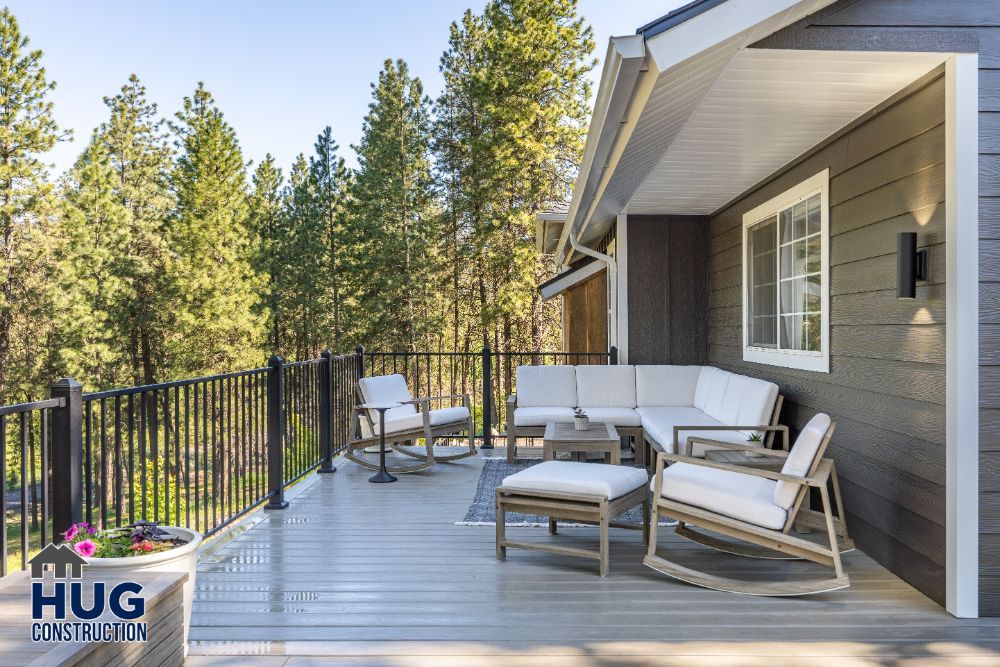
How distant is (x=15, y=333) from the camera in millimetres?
16266

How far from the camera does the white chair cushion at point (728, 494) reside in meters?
3.20

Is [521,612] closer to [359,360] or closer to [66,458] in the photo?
[66,458]

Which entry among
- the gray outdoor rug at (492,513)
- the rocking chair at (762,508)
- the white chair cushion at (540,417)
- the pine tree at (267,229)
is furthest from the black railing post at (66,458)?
the pine tree at (267,229)

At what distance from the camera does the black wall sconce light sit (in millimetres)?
3131

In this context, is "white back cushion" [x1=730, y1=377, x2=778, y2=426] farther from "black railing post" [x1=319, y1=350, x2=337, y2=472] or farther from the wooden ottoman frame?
"black railing post" [x1=319, y1=350, x2=337, y2=472]

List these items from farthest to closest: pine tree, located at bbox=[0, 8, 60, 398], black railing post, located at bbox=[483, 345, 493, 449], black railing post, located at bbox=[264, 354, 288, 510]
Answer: pine tree, located at bbox=[0, 8, 60, 398], black railing post, located at bbox=[483, 345, 493, 449], black railing post, located at bbox=[264, 354, 288, 510]

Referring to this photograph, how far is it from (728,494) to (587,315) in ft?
25.0

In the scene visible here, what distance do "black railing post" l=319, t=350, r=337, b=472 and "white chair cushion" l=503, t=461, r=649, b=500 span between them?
9.07ft

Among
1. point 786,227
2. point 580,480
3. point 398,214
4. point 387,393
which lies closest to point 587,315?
point 387,393

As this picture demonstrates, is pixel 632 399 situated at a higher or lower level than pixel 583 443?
higher

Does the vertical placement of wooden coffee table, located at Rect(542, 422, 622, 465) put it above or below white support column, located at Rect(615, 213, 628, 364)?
below

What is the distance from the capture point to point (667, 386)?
672cm

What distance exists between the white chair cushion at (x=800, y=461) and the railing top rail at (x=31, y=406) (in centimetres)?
298

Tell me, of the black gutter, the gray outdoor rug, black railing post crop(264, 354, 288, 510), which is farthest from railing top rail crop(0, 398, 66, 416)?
the black gutter
